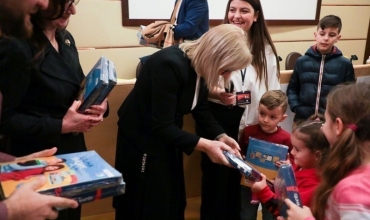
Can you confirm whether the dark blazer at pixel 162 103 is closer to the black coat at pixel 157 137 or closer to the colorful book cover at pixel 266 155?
the black coat at pixel 157 137

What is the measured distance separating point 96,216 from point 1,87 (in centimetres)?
144

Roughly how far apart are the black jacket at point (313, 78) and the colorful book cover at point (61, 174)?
1796mm

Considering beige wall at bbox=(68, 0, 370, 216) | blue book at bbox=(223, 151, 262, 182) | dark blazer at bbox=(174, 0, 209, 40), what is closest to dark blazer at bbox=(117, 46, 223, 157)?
blue book at bbox=(223, 151, 262, 182)

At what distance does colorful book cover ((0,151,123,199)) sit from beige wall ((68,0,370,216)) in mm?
1096

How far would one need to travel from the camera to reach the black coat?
1.57 metres

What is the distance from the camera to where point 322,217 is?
3.91ft

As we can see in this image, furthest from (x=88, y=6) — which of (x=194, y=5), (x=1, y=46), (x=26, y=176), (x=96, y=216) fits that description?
(x=26, y=176)

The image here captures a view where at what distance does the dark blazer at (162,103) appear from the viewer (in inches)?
61.2

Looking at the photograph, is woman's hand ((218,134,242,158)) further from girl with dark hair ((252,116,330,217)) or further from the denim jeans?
the denim jeans

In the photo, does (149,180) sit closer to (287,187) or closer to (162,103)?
(162,103)

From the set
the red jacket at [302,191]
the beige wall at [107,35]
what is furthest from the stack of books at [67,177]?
the beige wall at [107,35]

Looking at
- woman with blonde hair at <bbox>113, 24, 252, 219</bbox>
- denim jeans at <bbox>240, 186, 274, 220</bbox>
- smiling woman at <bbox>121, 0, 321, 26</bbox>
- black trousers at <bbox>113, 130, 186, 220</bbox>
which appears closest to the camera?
woman with blonde hair at <bbox>113, 24, 252, 219</bbox>

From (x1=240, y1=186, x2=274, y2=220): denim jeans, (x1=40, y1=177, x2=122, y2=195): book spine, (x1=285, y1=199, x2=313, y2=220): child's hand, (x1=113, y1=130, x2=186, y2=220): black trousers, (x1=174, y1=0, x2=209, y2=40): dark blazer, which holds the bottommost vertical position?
(x1=240, y1=186, x2=274, y2=220): denim jeans

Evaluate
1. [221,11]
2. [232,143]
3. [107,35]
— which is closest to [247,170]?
[232,143]
